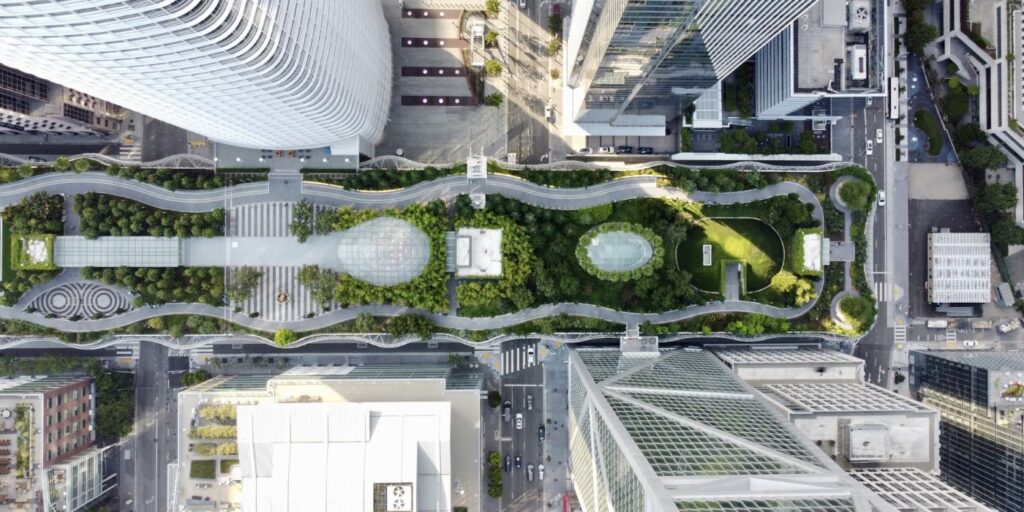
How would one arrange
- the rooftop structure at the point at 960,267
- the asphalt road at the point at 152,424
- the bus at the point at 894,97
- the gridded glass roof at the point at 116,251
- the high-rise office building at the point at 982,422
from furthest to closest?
the asphalt road at the point at 152,424 → the bus at the point at 894,97 → the rooftop structure at the point at 960,267 → the gridded glass roof at the point at 116,251 → the high-rise office building at the point at 982,422

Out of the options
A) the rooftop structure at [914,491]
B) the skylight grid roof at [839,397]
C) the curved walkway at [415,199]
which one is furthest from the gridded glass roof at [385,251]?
the rooftop structure at [914,491]

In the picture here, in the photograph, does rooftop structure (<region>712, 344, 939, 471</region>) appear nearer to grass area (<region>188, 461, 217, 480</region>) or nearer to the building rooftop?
the building rooftop

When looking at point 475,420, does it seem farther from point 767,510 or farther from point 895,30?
point 895,30

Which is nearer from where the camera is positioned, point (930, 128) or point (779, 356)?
point (779, 356)

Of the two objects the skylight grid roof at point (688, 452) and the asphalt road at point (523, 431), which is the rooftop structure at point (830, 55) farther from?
the asphalt road at point (523, 431)

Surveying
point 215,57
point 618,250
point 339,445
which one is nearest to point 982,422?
point 618,250

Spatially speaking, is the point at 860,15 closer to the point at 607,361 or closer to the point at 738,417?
the point at 738,417

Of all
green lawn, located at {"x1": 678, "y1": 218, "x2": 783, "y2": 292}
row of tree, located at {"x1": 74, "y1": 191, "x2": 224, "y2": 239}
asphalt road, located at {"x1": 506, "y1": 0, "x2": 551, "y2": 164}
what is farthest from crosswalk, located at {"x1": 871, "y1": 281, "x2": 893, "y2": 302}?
row of tree, located at {"x1": 74, "y1": 191, "x2": 224, "y2": 239}
